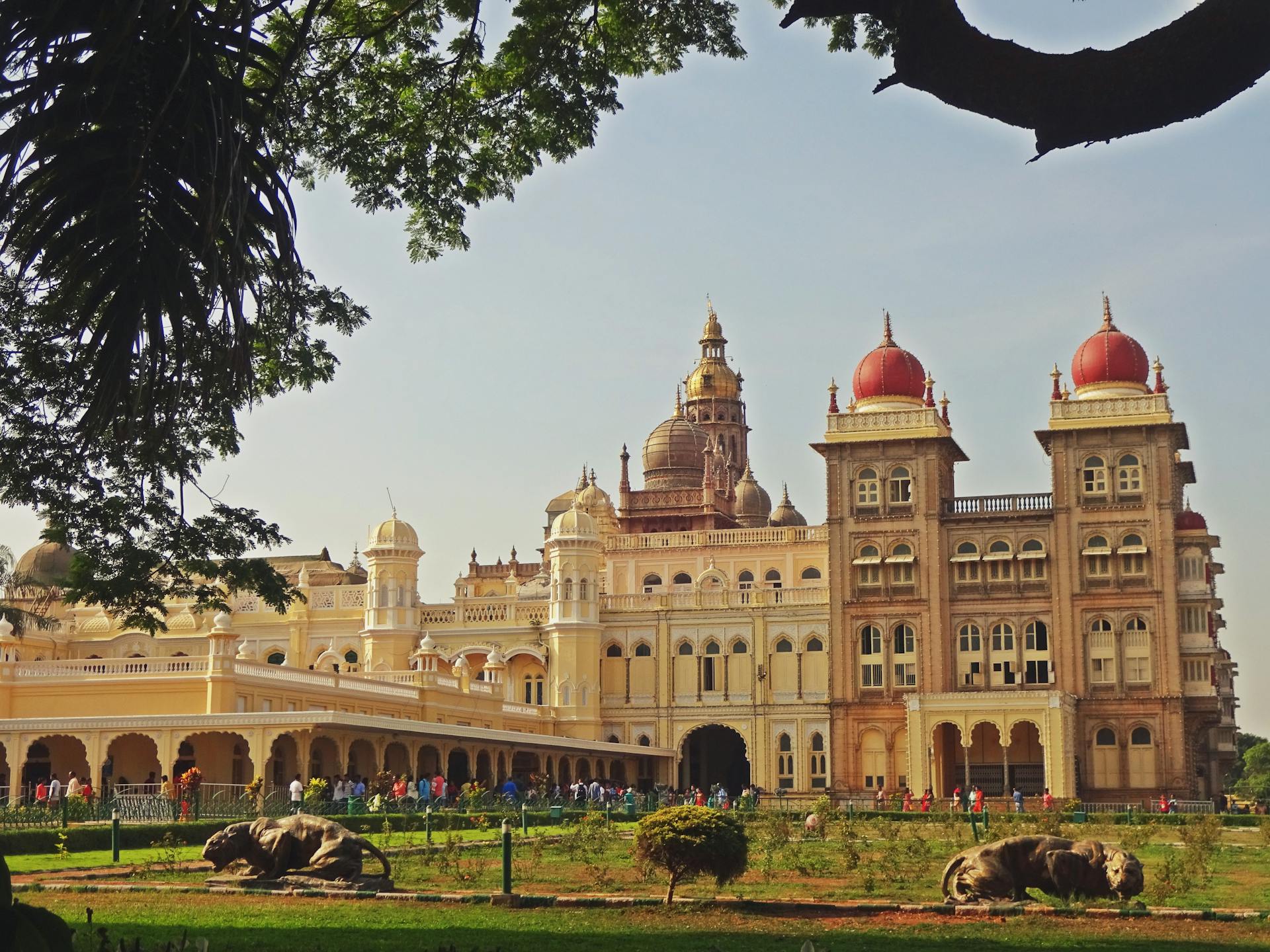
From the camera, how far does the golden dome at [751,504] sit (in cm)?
8262

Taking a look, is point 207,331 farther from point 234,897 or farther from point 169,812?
point 169,812

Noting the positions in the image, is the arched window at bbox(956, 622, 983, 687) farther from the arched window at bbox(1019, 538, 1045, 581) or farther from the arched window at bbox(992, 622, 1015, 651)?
the arched window at bbox(1019, 538, 1045, 581)

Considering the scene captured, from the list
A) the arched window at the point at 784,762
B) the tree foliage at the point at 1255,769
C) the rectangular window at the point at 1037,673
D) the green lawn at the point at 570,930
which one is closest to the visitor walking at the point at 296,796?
the green lawn at the point at 570,930

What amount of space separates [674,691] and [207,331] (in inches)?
2172

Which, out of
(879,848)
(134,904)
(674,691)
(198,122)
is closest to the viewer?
(198,122)

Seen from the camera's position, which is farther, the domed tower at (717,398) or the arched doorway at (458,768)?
the domed tower at (717,398)

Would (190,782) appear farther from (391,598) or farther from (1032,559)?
(1032,559)

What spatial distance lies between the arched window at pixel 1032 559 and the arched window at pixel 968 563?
1479 millimetres

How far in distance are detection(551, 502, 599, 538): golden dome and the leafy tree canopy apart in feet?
160

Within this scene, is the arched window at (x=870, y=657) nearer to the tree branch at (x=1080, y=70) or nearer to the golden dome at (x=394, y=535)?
the golden dome at (x=394, y=535)

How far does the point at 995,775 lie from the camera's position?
57.1 m

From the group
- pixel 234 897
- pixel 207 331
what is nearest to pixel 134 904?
pixel 234 897

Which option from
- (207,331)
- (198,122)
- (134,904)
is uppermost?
(198,122)

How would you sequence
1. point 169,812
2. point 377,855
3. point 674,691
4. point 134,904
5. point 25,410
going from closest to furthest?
point 25,410 < point 134,904 < point 377,855 < point 169,812 < point 674,691
